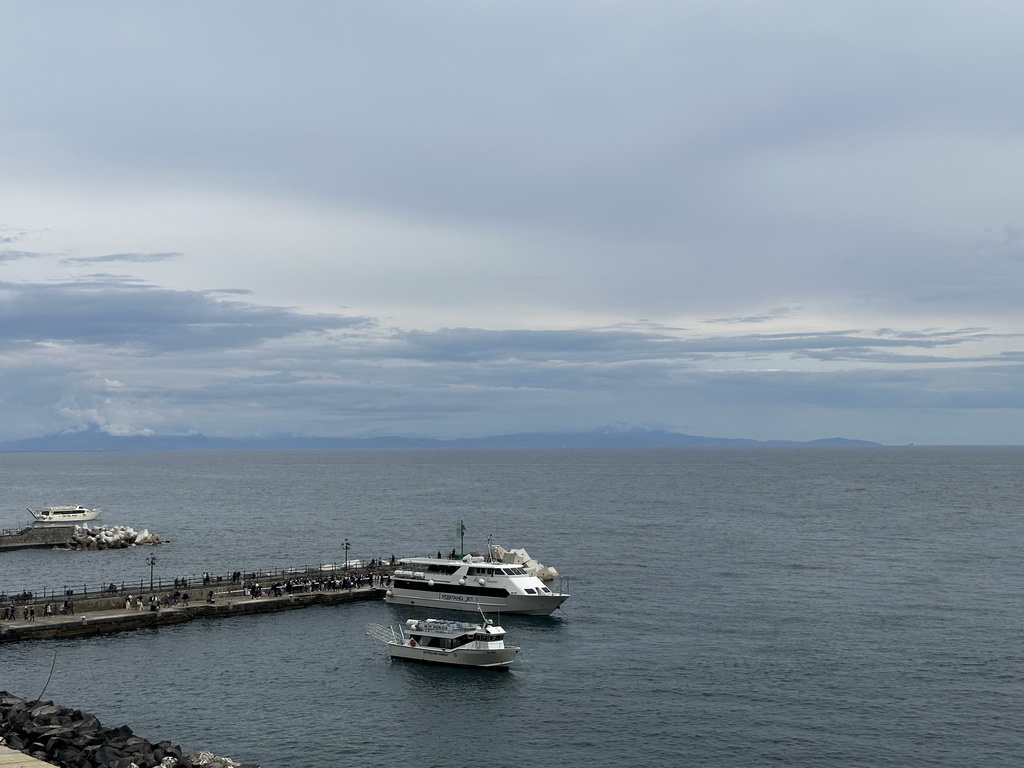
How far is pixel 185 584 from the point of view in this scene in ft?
275

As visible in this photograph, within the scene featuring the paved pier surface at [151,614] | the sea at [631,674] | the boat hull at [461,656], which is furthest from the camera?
the paved pier surface at [151,614]

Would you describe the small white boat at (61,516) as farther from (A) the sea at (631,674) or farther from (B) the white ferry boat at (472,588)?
(B) the white ferry boat at (472,588)

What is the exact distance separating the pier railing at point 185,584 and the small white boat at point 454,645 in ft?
79.6

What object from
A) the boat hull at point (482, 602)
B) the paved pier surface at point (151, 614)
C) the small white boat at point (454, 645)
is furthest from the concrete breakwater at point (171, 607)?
the small white boat at point (454, 645)

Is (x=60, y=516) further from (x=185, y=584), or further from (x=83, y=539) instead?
(x=185, y=584)

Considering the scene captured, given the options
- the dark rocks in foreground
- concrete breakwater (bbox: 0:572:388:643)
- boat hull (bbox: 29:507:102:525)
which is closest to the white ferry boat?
concrete breakwater (bbox: 0:572:388:643)

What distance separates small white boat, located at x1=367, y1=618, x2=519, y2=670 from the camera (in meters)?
64.1

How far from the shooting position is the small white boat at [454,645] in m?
64.1

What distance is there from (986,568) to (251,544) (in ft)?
305

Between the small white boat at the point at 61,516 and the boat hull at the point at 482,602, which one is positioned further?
the small white boat at the point at 61,516

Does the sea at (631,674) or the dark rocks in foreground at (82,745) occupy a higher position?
the dark rocks in foreground at (82,745)

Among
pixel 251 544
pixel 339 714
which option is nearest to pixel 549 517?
pixel 251 544

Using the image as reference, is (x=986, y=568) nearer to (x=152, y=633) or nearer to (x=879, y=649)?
(x=879, y=649)

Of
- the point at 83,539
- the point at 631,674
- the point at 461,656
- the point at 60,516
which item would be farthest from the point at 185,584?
the point at 60,516
